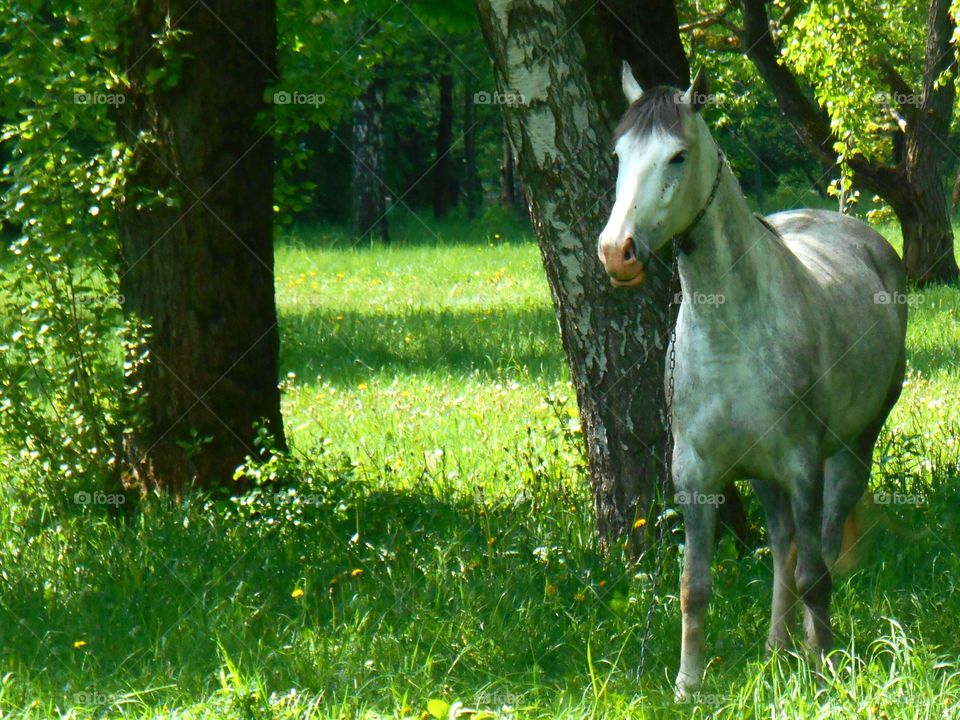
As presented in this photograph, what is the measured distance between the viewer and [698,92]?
4.39 meters

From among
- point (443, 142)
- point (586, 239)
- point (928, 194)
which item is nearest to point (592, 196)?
point (586, 239)

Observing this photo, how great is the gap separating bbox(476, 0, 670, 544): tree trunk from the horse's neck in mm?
1313

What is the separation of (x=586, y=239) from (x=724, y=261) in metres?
1.44

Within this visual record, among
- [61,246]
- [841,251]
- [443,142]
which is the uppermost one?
[443,142]

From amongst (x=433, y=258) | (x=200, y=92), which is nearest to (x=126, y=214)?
(x=200, y=92)

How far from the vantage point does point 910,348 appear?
1305 centimetres

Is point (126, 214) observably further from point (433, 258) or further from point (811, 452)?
point (433, 258)
